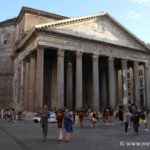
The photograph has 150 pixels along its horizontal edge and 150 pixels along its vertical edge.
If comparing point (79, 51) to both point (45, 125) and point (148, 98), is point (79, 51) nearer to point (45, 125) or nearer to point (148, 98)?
point (148, 98)

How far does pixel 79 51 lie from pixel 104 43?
3810 mm

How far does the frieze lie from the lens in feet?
103

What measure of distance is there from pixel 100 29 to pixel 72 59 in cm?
505

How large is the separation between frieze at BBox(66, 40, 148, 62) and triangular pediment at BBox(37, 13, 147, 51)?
765mm

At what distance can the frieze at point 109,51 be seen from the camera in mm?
31531

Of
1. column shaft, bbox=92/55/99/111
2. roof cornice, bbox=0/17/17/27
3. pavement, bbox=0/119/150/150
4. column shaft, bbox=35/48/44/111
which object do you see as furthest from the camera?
roof cornice, bbox=0/17/17/27

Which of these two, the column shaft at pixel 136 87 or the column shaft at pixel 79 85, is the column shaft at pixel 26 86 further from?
the column shaft at pixel 136 87

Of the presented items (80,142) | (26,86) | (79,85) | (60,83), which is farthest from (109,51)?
(80,142)

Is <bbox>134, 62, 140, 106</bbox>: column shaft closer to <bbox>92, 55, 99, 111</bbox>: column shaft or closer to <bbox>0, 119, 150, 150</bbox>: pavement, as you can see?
<bbox>92, 55, 99, 111</bbox>: column shaft

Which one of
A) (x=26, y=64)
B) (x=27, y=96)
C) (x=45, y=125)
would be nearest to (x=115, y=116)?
(x=27, y=96)

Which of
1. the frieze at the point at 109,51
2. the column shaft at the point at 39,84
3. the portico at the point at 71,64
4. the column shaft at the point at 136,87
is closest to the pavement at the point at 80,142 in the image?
the column shaft at the point at 39,84

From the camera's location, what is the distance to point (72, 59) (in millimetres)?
35750

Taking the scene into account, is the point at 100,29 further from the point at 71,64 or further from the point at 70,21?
the point at 71,64

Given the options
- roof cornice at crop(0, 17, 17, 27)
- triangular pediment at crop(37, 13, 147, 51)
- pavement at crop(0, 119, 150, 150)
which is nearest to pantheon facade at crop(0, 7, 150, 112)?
triangular pediment at crop(37, 13, 147, 51)
